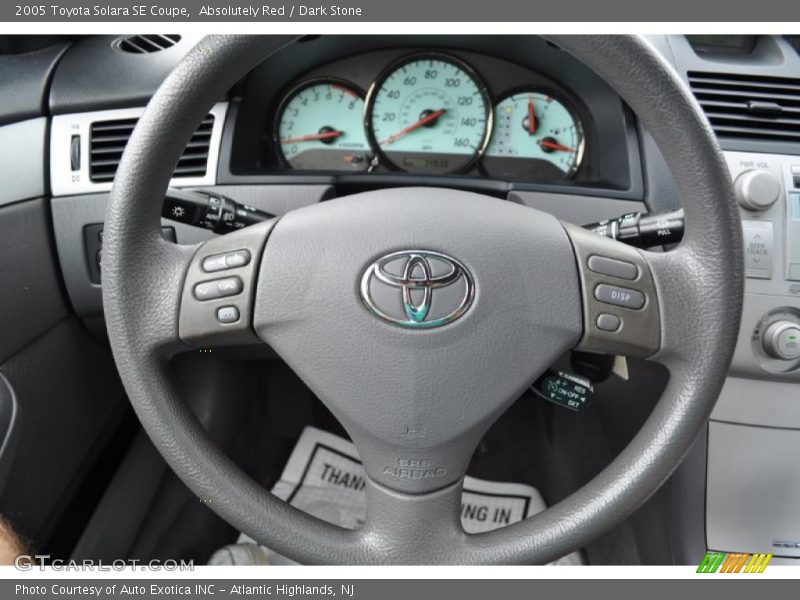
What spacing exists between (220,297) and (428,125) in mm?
645

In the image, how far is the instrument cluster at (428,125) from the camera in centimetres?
127

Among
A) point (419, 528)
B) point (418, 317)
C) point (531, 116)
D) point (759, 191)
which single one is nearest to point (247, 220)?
point (418, 317)

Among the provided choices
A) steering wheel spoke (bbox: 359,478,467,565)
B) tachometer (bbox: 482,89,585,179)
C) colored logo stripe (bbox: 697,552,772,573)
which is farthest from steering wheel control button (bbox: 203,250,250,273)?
colored logo stripe (bbox: 697,552,772,573)

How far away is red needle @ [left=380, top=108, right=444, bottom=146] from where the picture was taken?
50.2 inches

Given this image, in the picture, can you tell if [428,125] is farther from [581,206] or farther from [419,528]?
[419,528]

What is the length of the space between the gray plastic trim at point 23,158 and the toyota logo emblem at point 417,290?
680 millimetres

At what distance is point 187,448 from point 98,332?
0.62 meters

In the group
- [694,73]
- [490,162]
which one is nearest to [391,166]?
[490,162]

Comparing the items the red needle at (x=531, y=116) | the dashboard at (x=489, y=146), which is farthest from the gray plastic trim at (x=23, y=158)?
the red needle at (x=531, y=116)

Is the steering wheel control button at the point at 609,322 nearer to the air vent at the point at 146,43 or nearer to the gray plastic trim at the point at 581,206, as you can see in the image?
the gray plastic trim at the point at 581,206

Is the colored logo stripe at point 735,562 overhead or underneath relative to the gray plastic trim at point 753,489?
underneath

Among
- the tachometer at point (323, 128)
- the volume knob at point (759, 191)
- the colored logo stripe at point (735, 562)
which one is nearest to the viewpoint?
the volume knob at point (759, 191)

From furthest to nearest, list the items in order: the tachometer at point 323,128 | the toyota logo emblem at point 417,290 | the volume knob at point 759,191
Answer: the tachometer at point 323,128, the volume knob at point 759,191, the toyota logo emblem at point 417,290

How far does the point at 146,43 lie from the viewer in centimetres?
122
